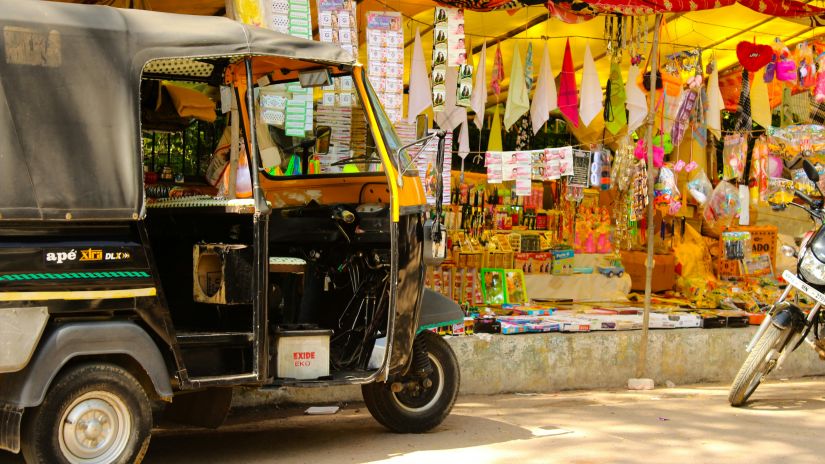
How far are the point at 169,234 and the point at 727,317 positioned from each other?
5.54 metres

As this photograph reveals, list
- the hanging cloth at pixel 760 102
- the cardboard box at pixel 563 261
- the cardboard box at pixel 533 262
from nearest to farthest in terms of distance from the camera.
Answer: the hanging cloth at pixel 760 102 → the cardboard box at pixel 533 262 → the cardboard box at pixel 563 261

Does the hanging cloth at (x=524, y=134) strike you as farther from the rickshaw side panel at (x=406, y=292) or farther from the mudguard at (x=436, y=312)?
the rickshaw side panel at (x=406, y=292)

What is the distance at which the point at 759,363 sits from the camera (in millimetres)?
7395

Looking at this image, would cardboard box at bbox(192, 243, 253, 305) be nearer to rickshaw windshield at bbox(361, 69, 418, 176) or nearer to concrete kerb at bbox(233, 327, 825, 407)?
rickshaw windshield at bbox(361, 69, 418, 176)

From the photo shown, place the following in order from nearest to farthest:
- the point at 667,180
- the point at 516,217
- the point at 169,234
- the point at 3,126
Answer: the point at 3,126 < the point at 169,234 < the point at 667,180 < the point at 516,217

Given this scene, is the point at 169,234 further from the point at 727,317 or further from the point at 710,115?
the point at 710,115

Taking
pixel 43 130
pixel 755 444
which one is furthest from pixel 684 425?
pixel 43 130

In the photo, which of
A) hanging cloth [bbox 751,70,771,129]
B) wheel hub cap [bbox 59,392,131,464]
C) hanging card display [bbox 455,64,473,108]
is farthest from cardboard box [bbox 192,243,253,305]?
hanging cloth [bbox 751,70,771,129]

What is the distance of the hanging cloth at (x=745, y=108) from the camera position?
10398mm

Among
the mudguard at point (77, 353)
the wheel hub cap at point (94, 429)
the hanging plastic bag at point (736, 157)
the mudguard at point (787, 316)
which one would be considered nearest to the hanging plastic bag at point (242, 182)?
the mudguard at point (77, 353)

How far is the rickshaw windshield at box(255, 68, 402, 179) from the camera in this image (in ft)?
21.7

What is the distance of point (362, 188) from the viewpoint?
657 cm

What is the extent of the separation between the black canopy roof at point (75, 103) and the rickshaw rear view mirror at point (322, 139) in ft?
6.55

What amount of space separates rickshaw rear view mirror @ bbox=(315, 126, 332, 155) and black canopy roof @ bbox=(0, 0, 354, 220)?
200 centimetres
